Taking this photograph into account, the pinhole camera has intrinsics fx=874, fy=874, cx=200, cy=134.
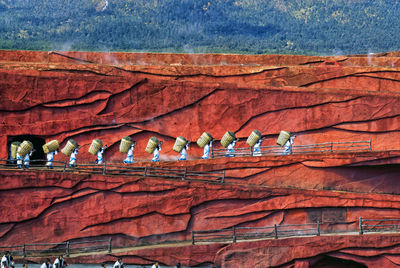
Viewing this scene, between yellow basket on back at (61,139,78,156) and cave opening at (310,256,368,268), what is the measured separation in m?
7.73

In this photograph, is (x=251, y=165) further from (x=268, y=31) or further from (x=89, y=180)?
(x=268, y=31)

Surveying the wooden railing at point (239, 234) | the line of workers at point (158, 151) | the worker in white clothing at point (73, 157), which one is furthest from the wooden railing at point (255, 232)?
the worker in white clothing at point (73, 157)

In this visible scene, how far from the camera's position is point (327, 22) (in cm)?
4559

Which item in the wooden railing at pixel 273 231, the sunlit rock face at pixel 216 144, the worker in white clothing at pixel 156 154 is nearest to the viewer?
the sunlit rock face at pixel 216 144

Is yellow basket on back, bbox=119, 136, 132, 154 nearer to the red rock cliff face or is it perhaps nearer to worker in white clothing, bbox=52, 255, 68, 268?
the red rock cliff face

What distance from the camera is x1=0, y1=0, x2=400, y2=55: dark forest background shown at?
140ft

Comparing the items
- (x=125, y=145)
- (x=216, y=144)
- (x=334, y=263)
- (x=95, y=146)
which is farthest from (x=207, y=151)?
(x=334, y=263)

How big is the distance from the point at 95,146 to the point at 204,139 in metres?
3.33

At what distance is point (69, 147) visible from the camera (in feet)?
84.7

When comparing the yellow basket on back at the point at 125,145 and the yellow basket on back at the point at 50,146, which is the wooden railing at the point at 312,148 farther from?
the yellow basket on back at the point at 50,146

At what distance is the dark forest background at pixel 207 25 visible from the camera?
4266 cm

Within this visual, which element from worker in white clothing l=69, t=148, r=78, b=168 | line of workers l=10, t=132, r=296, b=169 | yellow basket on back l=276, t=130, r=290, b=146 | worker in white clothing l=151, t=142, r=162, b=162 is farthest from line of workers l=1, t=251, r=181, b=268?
yellow basket on back l=276, t=130, r=290, b=146

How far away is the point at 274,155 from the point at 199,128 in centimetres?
290

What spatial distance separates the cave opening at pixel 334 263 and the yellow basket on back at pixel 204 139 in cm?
511
